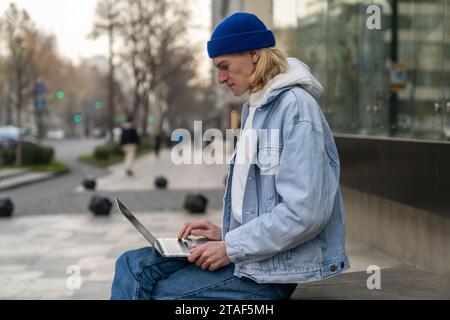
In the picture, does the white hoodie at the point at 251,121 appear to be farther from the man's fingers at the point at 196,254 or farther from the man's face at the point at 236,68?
the man's fingers at the point at 196,254

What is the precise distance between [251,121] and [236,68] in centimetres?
19

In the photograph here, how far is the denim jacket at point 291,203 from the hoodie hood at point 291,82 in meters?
0.02

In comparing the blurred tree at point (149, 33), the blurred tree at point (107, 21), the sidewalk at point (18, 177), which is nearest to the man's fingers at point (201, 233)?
the sidewalk at point (18, 177)


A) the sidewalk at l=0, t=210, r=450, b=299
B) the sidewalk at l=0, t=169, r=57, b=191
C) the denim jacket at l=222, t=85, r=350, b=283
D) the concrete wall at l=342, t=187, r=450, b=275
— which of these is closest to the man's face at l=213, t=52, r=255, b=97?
the denim jacket at l=222, t=85, r=350, b=283

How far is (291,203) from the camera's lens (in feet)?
8.34

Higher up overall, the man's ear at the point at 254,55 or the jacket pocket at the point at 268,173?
the man's ear at the point at 254,55

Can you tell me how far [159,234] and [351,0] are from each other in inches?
157

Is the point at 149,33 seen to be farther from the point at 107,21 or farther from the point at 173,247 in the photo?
the point at 173,247

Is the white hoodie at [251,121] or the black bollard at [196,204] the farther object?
the black bollard at [196,204]

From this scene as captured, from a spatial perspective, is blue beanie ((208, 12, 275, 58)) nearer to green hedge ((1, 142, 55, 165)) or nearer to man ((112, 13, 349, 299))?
man ((112, 13, 349, 299))

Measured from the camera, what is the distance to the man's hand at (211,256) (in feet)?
8.87

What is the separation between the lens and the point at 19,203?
1554 cm

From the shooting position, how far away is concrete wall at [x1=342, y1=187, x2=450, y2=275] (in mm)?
6551

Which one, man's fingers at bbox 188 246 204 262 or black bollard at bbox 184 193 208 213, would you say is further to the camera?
black bollard at bbox 184 193 208 213
